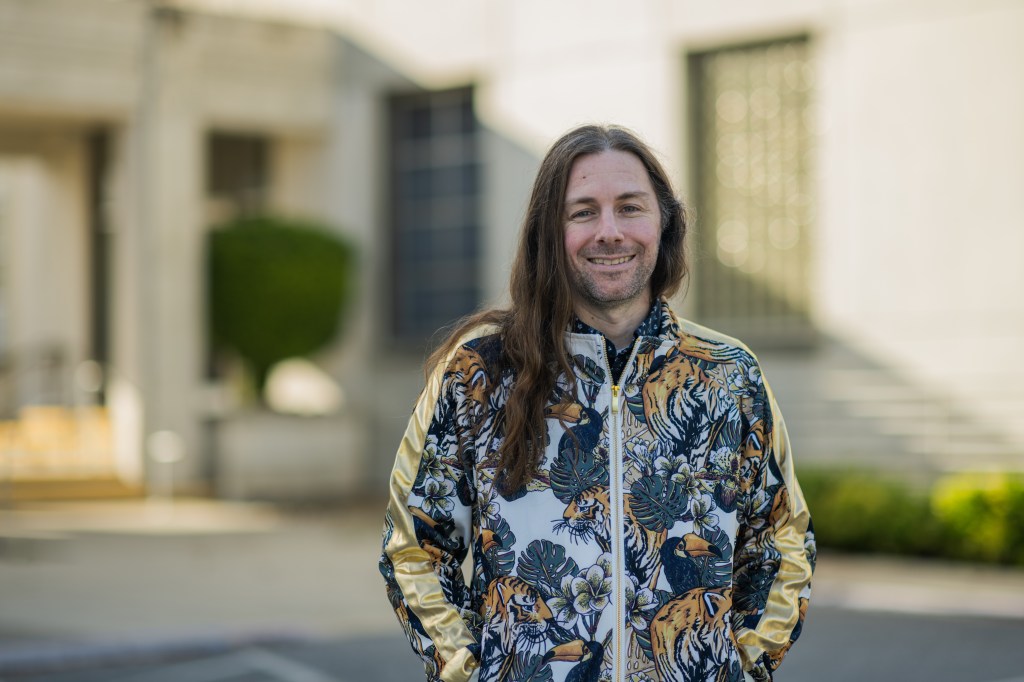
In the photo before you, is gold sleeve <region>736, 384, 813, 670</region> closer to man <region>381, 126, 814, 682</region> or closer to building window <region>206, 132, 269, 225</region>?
man <region>381, 126, 814, 682</region>

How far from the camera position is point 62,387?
708 inches

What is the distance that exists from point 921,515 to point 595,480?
31.2ft

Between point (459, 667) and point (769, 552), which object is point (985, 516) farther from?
point (459, 667)

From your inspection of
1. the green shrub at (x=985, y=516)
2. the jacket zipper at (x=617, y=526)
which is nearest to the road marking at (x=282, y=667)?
the jacket zipper at (x=617, y=526)

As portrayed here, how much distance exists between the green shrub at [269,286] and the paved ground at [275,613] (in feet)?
11.4

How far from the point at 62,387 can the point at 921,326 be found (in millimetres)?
11040

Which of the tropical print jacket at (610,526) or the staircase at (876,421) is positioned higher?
the tropical print jacket at (610,526)

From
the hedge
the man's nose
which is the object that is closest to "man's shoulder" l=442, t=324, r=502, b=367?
the man's nose

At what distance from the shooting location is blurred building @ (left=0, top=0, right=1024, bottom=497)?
13273 millimetres

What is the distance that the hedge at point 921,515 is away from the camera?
11047 millimetres

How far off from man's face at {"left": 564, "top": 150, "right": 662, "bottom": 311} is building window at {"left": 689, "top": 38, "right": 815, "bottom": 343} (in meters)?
11.4

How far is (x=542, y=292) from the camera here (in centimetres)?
293

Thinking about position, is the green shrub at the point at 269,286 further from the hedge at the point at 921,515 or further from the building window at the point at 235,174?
the hedge at the point at 921,515

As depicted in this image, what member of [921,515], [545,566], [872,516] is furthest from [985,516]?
[545,566]
